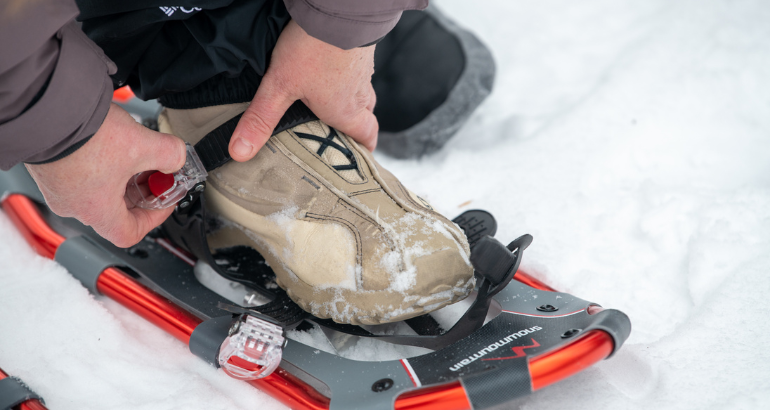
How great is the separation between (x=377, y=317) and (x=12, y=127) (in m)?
0.64

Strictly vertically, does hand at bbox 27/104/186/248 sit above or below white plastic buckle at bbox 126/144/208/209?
above

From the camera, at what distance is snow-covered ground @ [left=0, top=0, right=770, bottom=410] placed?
3.11 ft

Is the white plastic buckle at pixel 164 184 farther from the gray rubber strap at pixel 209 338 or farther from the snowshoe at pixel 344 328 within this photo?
the gray rubber strap at pixel 209 338

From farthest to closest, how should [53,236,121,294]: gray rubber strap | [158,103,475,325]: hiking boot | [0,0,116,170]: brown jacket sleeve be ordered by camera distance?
[53,236,121,294]: gray rubber strap < [158,103,475,325]: hiking boot < [0,0,116,170]: brown jacket sleeve

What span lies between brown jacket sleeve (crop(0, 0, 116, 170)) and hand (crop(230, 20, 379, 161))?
260mm

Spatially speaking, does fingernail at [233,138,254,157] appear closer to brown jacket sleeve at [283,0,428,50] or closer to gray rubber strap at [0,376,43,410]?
brown jacket sleeve at [283,0,428,50]

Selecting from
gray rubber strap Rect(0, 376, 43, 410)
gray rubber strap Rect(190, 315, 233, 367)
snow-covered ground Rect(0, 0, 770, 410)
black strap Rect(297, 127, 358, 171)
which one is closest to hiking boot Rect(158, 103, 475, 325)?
black strap Rect(297, 127, 358, 171)

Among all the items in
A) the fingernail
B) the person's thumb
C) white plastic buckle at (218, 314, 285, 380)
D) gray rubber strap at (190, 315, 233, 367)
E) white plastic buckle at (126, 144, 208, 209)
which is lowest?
gray rubber strap at (190, 315, 233, 367)

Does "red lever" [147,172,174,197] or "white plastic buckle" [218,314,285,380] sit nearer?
"white plastic buckle" [218,314,285,380]

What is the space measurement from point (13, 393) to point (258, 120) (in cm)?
65

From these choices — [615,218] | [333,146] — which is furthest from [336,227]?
[615,218]

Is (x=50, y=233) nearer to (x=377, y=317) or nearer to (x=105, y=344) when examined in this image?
(x=105, y=344)

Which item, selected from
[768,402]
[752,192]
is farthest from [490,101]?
[768,402]

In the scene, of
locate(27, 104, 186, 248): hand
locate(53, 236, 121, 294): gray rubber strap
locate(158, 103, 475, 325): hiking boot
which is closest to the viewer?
locate(27, 104, 186, 248): hand
